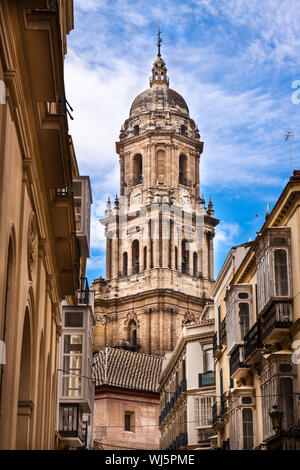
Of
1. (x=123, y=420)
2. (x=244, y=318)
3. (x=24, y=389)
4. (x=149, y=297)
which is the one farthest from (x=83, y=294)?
(x=149, y=297)

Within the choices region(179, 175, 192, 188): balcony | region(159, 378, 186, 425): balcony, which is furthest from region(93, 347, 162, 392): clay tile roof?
region(179, 175, 192, 188): balcony

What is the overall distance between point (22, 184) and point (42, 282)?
172 inches

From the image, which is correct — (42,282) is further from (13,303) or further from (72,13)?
(72,13)

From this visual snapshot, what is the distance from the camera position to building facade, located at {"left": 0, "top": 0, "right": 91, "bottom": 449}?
10.6 meters

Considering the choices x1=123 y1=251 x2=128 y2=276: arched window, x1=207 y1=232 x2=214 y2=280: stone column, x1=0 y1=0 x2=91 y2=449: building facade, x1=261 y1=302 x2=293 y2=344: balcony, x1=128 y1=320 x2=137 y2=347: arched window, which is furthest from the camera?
x1=207 y1=232 x2=214 y2=280: stone column

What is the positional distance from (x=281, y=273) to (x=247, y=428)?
658 cm

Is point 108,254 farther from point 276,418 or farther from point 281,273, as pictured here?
point 276,418

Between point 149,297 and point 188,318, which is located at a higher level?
point 149,297

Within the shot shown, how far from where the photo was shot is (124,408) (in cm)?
5669

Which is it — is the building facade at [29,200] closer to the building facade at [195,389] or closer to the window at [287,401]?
the window at [287,401]

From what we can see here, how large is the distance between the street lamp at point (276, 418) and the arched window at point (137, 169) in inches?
2176

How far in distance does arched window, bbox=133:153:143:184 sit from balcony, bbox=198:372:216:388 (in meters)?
39.1

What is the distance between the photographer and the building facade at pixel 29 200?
10.6 metres

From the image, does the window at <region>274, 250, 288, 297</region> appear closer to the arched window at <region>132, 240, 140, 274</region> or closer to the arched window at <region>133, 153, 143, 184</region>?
the arched window at <region>132, 240, 140, 274</region>
